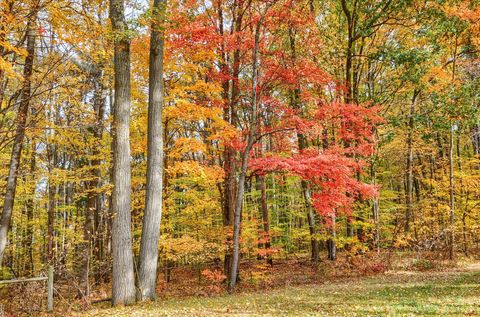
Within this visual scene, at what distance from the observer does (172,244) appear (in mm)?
12539

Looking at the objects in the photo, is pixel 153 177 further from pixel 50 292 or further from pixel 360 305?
pixel 360 305

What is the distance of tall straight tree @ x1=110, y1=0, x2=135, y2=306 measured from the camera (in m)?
8.35

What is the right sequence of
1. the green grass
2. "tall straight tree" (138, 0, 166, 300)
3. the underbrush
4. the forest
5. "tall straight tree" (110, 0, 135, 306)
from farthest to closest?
the underbrush < "tall straight tree" (138, 0, 166, 300) < the forest < "tall straight tree" (110, 0, 135, 306) < the green grass

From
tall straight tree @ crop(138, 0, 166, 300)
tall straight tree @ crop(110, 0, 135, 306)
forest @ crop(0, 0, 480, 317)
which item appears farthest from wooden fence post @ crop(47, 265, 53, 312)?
tall straight tree @ crop(138, 0, 166, 300)

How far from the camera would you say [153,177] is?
30.2 ft

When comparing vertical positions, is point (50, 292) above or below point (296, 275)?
above

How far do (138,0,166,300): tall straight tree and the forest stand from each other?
0.04 m

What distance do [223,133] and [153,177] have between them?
10.8 feet

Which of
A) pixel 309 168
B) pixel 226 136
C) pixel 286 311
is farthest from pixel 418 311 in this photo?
pixel 226 136

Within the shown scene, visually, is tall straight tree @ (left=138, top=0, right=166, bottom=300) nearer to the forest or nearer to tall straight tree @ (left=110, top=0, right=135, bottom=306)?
the forest

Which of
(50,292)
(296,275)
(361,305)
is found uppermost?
(361,305)

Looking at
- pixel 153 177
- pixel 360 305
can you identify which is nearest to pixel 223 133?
pixel 153 177

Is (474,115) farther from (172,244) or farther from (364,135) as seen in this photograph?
(172,244)

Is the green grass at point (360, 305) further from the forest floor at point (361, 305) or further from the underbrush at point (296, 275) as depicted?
the underbrush at point (296, 275)
